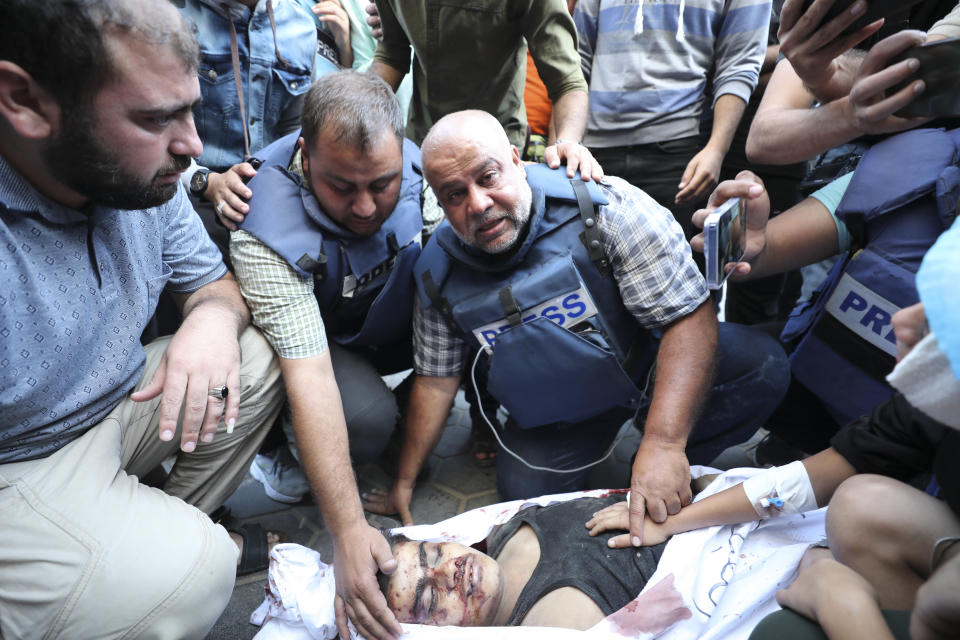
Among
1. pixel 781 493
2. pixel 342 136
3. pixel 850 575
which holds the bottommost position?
pixel 781 493

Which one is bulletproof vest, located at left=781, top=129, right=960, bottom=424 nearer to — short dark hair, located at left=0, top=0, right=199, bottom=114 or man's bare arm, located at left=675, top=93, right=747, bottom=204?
man's bare arm, located at left=675, top=93, right=747, bottom=204

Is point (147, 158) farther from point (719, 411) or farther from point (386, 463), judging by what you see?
point (719, 411)

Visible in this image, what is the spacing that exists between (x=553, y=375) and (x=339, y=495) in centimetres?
85

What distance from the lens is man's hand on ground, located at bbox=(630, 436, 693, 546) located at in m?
1.91

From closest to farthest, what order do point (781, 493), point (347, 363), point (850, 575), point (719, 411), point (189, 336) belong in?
point (850, 575), point (781, 493), point (189, 336), point (719, 411), point (347, 363)

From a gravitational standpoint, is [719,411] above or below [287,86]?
below

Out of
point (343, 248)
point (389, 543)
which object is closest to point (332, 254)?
point (343, 248)

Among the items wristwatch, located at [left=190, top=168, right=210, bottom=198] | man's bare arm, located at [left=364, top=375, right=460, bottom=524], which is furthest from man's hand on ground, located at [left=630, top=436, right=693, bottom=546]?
wristwatch, located at [left=190, top=168, right=210, bottom=198]

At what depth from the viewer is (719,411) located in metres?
2.55

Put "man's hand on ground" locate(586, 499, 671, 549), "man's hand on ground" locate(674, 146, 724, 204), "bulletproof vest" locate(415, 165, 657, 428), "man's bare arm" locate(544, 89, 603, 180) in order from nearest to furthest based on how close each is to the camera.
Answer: "man's hand on ground" locate(586, 499, 671, 549), "bulletproof vest" locate(415, 165, 657, 428), "man's bare arm" locate(544, 89, 603, 180), "man's hand on ground" locate(674, 146, 724, 204)

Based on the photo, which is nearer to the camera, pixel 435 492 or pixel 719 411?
pixel 719 411

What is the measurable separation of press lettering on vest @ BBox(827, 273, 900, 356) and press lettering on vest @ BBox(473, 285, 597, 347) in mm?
875

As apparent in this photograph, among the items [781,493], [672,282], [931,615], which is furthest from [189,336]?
[931,615]

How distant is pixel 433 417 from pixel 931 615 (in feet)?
5.80
